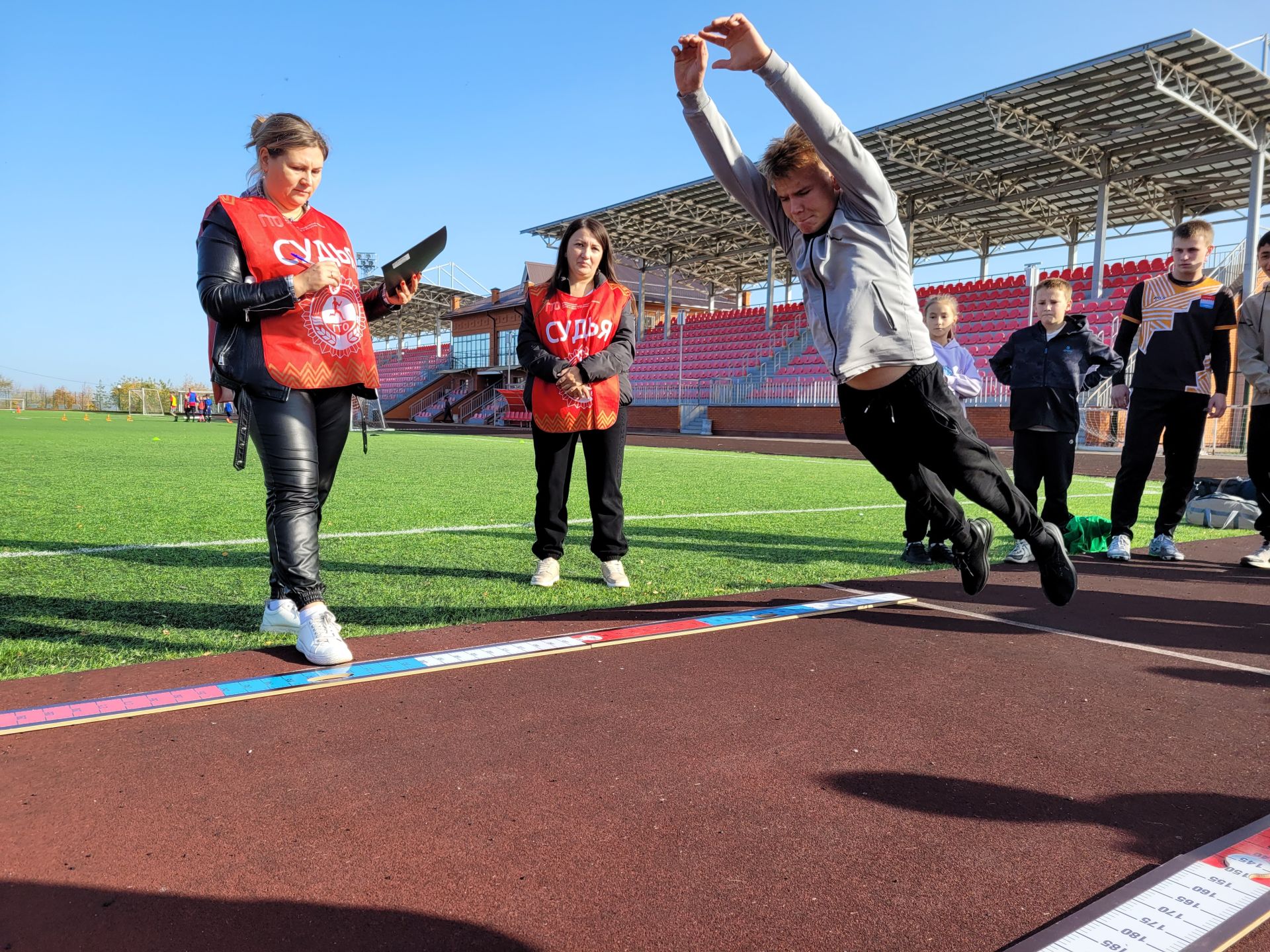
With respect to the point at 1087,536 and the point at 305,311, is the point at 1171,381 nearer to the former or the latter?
the point at 1087,536

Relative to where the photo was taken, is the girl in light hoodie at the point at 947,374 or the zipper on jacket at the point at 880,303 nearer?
the zipper on jacket at the point at 880,303

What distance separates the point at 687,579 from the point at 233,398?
7.97ft

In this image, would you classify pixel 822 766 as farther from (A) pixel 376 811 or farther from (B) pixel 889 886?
(A) pixel 376 811

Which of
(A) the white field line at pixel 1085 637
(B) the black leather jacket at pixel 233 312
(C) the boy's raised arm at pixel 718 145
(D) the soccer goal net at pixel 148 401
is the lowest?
(A) the white field line at pixel 1085 637

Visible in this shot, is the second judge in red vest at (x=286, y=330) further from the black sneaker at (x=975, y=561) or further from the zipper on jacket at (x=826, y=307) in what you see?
the black sneaker at (x=975, y=561)

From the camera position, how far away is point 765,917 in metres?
1.44

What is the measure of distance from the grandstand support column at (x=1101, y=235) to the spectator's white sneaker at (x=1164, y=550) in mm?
21728

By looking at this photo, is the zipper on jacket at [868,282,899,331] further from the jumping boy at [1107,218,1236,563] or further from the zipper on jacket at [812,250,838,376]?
the jumping boy at [1107,218,1236,563]

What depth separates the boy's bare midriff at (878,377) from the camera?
2973 millimetres

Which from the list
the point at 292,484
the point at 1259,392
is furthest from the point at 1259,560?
the point at 292,484

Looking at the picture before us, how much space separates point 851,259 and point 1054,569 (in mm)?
1542

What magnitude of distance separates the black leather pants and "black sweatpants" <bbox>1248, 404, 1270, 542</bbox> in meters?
5.47

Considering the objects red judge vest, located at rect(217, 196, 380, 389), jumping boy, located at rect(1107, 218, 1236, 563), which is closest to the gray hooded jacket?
red judge vest, located at rect(217, 196, 380, 389)

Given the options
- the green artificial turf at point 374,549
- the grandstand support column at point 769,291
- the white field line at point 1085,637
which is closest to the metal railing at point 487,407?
the grandstand support column at point 769,291
